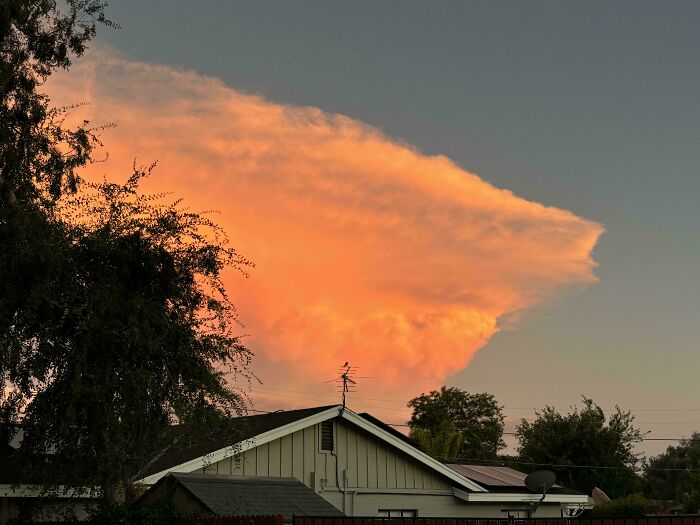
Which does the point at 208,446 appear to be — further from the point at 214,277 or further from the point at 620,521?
the point at 620,521

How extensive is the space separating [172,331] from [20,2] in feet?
29.0

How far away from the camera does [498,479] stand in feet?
107

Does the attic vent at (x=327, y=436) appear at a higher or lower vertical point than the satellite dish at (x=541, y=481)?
higher

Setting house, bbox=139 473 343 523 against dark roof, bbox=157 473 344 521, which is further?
dark roof, bbox=157 473 344 521

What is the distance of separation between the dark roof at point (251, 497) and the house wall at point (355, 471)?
9.43 feet

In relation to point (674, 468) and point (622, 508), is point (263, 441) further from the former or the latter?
point (674, 468)

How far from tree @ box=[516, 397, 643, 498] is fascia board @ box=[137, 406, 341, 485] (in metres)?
46.2

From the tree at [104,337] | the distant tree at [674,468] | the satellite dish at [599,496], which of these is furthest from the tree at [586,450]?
the tree at [104,337]

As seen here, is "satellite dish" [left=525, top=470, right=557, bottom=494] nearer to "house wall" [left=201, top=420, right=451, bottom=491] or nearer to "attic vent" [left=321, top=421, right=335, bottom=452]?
"house wall" [left=201, top=420, right=451, bottom=491]

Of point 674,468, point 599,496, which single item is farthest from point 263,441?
point 674,468

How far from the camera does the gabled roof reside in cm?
2278

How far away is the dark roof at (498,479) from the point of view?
100 ft

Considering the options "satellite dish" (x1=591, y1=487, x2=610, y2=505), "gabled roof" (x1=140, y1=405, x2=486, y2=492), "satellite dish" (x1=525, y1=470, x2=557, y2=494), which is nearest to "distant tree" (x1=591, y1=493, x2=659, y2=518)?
"satellite dish" (x1=591, y1=487, x2=610, y2=505)

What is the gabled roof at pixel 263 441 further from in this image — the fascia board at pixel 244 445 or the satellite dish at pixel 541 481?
the satellite dish at pixel 541 481
